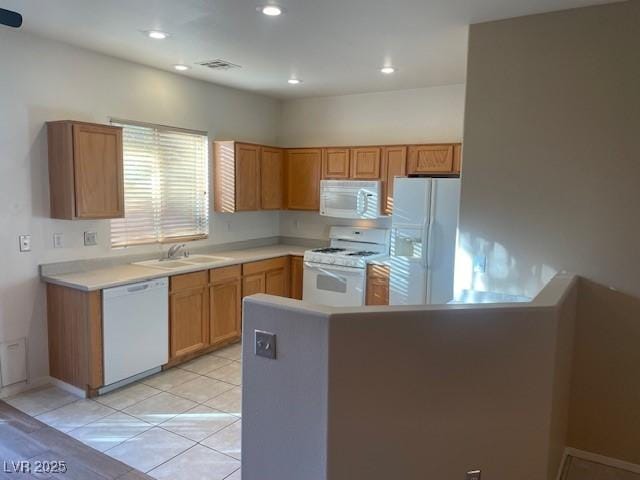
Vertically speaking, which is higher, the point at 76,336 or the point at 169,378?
the point at 76,336

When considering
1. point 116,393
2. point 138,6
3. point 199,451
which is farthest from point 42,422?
point 138,6

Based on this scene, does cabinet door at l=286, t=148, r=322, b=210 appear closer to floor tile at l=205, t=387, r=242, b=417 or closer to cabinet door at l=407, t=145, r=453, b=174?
cabinet door at l=407, t=145, r=453, b=174

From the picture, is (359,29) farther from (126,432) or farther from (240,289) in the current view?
(126,432)

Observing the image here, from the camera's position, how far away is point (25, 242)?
11.6 feet

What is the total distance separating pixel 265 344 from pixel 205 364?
8.86ft

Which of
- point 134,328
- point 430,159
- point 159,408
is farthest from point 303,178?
point 159,408

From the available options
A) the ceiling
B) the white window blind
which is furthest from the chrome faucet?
the ceiling

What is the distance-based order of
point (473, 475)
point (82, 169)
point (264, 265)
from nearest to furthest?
point (473, 475) → point (82, 169) → point (264, 265)

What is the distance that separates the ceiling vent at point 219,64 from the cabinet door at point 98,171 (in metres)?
1.02

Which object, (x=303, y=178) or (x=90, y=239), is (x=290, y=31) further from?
(x=303, y=178)

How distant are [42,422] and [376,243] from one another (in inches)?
145

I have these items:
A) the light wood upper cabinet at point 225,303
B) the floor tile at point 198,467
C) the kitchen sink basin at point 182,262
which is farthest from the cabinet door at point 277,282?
the floor tile at point 198,467

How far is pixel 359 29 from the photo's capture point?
3188 mm

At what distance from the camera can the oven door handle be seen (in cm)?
494
